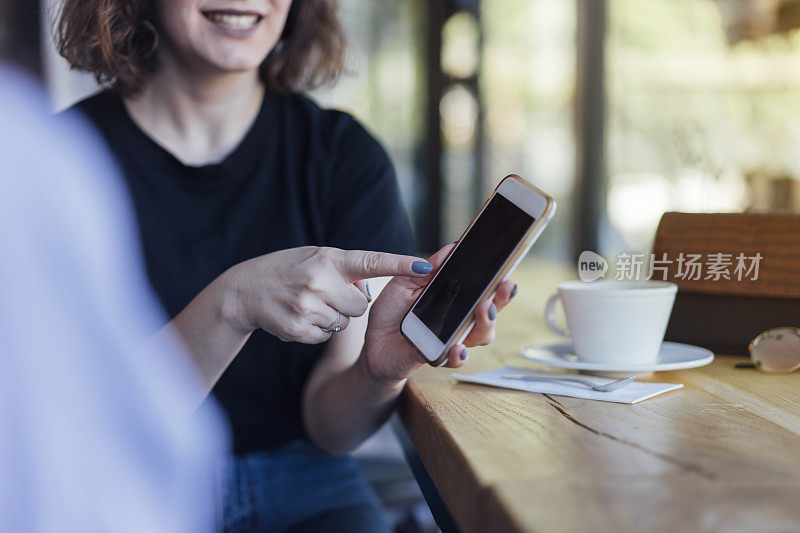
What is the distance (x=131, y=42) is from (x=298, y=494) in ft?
2.30

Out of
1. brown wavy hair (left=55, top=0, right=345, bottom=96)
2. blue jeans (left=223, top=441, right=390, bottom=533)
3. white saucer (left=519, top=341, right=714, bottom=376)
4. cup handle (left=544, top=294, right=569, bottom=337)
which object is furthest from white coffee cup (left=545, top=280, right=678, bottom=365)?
brown wavy hair (left=55, top=0, right=345, bottom=96)

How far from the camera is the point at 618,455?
48 centimetres

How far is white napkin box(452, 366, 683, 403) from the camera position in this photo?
640 millimetres

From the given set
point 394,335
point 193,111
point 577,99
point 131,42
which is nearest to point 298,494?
point 394,335

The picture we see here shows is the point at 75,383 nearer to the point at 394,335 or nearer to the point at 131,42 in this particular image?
the point at 394,335

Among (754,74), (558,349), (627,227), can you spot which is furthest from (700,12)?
(558,349)

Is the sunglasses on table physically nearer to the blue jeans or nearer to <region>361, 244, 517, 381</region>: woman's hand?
<region>361, 244, 517, 381</region>: woman's hand

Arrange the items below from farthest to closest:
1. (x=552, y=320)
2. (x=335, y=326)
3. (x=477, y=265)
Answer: (x=552, y=320), (x=335, y=326), (x=477, y=265)

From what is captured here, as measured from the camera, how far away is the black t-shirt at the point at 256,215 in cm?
106

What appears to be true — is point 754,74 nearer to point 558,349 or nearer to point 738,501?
point 558,349

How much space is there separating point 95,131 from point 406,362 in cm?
65

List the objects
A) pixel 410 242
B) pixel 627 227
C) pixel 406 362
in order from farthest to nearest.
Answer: pixel 627 227 < pixel 410 242 < pixel 406 362

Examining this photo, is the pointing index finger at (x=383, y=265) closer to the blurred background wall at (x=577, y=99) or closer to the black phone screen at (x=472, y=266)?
the black phone screen at (x=472, y=266)

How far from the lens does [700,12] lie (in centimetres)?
286
